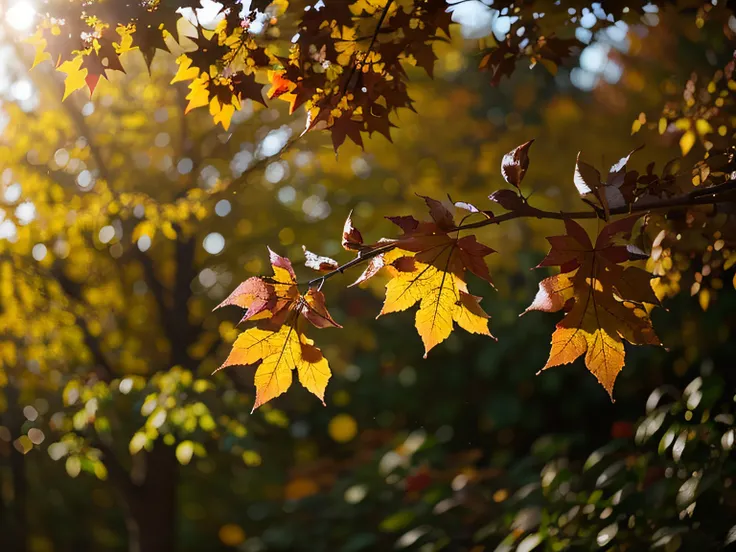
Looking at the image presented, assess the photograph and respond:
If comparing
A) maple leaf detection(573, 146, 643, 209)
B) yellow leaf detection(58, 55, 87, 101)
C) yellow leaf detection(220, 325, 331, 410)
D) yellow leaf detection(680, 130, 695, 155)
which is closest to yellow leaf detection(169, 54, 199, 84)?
yellow leaf detection(58, 55, 87, 101)

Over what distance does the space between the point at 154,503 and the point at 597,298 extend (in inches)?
159

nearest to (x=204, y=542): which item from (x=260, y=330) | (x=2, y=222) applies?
(x=2, y=222)

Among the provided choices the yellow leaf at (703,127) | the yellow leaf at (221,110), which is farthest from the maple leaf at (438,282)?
the yellow leaf at (703,127)

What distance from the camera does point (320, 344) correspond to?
20.1ft

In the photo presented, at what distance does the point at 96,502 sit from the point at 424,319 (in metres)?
7.83

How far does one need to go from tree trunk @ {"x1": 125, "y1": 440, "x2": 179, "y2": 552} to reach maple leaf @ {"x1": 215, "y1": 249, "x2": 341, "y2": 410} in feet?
11.4

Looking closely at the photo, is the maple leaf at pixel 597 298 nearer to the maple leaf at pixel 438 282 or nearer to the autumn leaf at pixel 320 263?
the maple leaf at pixel 438 282

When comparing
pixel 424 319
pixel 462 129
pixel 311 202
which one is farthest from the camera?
pixel 462 129

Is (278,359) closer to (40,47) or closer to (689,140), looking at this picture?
(40,47)

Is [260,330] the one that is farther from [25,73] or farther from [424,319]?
[25,73]

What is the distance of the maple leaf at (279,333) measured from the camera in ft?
4.89

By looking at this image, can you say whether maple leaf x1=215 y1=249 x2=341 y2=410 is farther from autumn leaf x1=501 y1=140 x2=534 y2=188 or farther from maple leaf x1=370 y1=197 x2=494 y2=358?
autumn leaf x1=501 y1=140 x2=534 y2=188

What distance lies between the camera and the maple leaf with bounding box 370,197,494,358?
1430 mm

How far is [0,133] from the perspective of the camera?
180 inches
